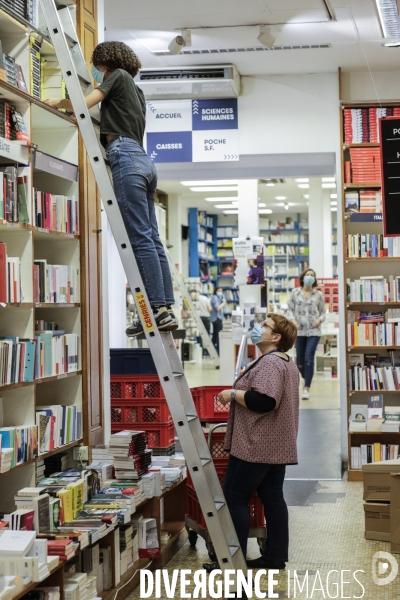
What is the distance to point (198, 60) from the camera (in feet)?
25.3

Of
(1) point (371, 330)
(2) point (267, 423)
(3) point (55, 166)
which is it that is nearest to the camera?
(2) point (267, 423)

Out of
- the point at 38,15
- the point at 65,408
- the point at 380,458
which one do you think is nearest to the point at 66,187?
the point at 38,15

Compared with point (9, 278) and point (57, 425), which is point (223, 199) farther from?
point (9, 278)

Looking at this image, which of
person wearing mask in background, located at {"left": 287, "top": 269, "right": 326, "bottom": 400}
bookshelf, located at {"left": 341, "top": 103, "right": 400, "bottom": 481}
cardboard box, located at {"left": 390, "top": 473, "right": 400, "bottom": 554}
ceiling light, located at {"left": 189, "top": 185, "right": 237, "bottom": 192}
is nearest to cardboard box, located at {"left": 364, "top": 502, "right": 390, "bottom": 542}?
cardboard box, located at {"left": 390, "top": 473, "right": 400, "bottom": 554}

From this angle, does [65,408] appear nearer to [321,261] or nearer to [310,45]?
[310,45]

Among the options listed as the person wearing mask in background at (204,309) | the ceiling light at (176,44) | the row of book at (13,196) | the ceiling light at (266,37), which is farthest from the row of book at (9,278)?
the person wearing mask in background at (204,309)

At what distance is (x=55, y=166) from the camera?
4.72 meters

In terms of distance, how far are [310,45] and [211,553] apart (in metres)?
4.37

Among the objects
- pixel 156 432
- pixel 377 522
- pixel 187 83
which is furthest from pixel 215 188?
pixel 377 522

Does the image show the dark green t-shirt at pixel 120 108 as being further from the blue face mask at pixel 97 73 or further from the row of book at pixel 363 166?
the row of book at pixel 363 166

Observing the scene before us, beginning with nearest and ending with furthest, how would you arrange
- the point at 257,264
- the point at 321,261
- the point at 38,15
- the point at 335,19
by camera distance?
the point at 38,15
the point at 335,19
the point at 257,264
the point at 321,261

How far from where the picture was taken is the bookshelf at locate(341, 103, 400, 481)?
750 cm

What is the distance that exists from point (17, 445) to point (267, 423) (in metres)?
1.35

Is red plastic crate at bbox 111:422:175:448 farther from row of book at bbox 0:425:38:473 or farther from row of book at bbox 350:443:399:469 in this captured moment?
row of book at bbox 0:425:38:473
